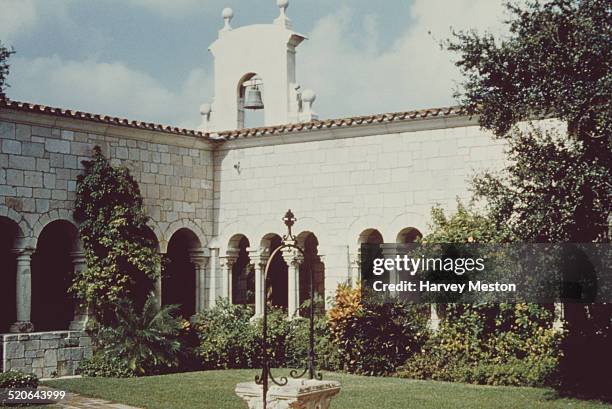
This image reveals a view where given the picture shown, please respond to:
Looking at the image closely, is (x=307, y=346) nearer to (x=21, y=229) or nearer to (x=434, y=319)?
(x=434, y=319)

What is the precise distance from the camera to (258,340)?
58.3 ft

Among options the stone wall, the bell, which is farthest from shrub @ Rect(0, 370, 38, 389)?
the bell

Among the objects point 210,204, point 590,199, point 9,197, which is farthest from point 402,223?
A: point 9,197

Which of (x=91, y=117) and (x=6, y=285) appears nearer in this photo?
(x=91, y=117)

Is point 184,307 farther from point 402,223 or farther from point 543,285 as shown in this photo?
point 543,285

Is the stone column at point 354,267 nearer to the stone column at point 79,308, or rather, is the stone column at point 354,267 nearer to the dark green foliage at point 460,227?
the dark green foliage at point 460,227

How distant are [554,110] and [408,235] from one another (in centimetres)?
603

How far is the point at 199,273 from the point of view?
1941 cm

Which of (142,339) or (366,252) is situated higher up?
(366,252)

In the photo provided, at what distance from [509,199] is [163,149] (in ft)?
27.4

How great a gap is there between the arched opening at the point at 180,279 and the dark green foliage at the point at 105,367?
3583 millimetres

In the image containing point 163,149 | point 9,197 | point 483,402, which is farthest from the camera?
point 163,149

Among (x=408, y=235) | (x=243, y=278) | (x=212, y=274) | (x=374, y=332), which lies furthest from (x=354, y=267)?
(x=243, y=278)

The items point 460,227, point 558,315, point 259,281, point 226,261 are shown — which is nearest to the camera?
point 558,315
